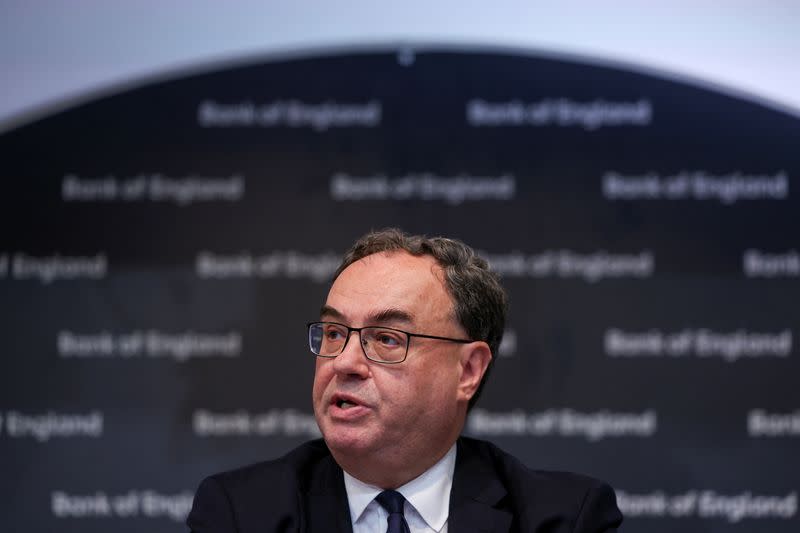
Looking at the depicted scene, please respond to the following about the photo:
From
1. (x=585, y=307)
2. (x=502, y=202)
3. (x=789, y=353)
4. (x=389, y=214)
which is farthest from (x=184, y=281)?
(x=789, y=353)

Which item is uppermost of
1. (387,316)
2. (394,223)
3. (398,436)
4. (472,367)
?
(394,223)

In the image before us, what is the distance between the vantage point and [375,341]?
1.75 meters

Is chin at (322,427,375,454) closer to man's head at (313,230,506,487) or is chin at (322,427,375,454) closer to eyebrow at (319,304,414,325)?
man's head at (313,230,506,487)

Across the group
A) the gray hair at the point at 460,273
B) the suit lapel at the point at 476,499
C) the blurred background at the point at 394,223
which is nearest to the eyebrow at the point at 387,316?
the gray hair at the point at 460,273

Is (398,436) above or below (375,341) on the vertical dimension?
below

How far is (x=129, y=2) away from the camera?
297 cm

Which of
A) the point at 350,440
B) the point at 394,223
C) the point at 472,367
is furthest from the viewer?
the point at 394,223

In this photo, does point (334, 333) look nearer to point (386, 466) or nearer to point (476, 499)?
point (386, 466)

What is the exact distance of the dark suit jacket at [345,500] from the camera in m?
1.73

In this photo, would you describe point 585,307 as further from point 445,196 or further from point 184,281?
point 184,281

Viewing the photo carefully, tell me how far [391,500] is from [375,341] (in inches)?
12.6

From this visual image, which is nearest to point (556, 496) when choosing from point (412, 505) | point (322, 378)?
point (412, 505)

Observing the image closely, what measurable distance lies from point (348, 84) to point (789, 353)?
5.60ft

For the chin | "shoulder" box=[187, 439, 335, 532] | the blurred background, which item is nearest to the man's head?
the chin
